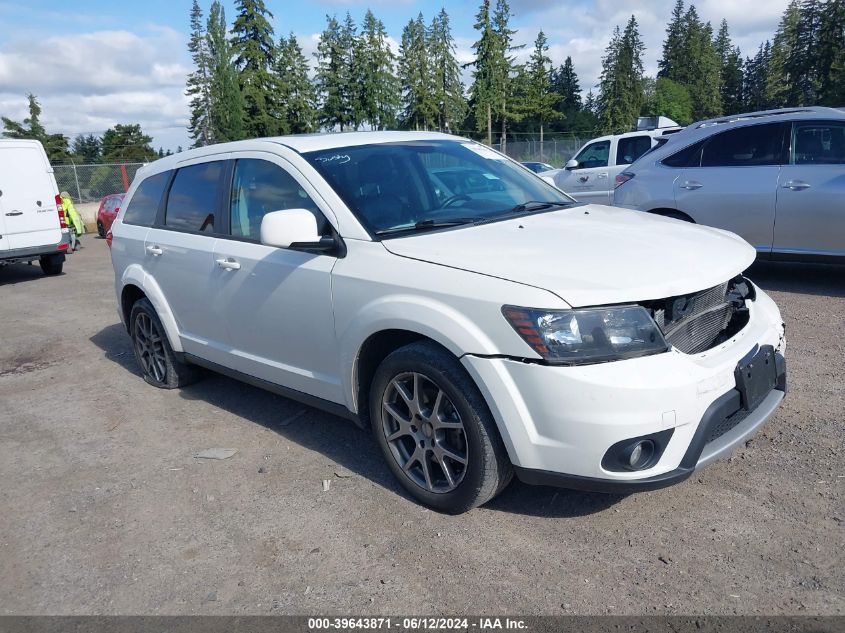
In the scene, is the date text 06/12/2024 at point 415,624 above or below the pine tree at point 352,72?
below

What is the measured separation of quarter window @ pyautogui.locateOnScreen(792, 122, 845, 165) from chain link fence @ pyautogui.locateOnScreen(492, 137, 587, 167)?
3387 cm

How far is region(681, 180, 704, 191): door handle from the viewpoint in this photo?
7.38 meters

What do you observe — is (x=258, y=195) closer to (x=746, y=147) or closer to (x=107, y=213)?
(x=746, y=147)

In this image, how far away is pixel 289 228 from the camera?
3486 mm

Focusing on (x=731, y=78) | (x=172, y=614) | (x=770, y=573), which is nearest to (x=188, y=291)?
(x=172, y=614)

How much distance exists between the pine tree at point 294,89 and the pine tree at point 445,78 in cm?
1270

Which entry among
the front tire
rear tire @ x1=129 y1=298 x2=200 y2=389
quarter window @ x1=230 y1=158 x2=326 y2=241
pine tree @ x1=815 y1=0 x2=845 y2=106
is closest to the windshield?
quarter window @ x1=230 y1=158 x2=326 y2=241

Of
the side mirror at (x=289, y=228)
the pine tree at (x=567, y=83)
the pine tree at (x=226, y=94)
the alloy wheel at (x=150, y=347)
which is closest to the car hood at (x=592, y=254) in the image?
the side mirror at (x=289, y=228)

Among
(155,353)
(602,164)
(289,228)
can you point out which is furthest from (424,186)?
(602,164)

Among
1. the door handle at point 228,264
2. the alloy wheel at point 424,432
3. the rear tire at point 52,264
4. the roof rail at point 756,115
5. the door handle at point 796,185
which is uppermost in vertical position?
the roof rail at point 756,115

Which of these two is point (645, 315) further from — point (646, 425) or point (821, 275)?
point (821, 275)

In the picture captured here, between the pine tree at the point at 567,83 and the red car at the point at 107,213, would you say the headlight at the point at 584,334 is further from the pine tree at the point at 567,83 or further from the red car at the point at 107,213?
the pine tree at the point at 567,83

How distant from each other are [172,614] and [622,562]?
6.03 feet

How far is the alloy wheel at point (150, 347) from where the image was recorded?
5449 millimetres
